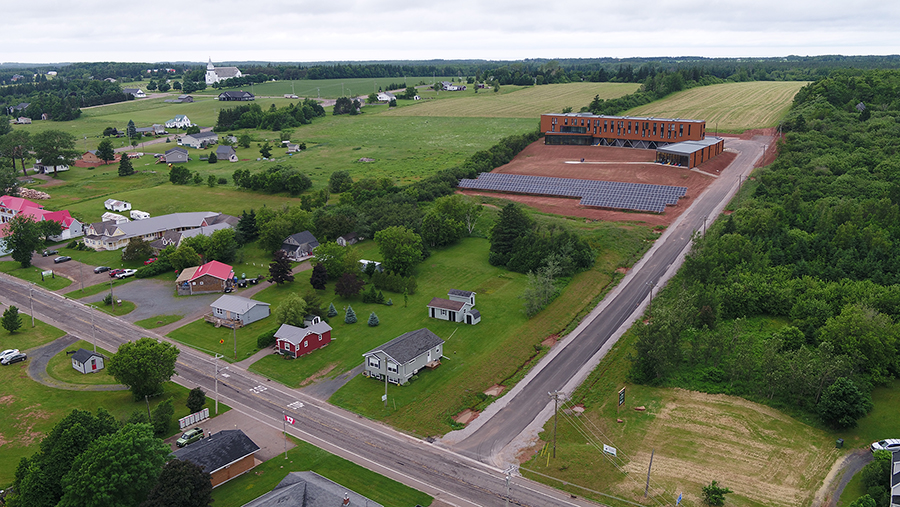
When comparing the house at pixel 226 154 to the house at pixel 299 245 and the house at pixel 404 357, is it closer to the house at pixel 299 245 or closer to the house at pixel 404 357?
the house at pixel 299 245

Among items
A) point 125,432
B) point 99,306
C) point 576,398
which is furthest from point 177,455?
point 99,306

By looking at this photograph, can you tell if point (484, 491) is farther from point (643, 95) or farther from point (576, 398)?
point (643, 95)

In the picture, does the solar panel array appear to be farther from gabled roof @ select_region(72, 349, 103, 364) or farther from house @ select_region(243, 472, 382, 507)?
house @ select_region(243, 472, 382, 507)

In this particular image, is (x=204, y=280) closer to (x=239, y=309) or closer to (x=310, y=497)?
(x=239, y=309)

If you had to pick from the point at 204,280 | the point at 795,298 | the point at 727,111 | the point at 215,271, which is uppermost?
the point at 727,111

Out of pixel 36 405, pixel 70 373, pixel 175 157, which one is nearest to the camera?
pixel 36 405

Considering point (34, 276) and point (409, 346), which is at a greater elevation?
point (409, 346)

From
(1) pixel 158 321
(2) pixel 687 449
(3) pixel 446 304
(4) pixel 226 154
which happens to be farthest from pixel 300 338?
(4) pixel 226 154

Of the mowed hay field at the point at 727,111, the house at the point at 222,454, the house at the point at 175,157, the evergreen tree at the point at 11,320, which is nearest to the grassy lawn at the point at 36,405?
the evergreen tree at the point at 11,320
